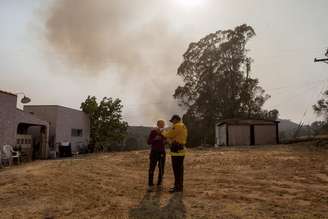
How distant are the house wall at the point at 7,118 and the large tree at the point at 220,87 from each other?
26.1 metres

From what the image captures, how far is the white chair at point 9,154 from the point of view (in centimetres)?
1701

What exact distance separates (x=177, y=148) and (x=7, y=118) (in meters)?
13.8

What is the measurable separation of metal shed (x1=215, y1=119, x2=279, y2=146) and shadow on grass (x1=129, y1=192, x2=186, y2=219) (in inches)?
922

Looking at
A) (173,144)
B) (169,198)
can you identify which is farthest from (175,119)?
(169,198)

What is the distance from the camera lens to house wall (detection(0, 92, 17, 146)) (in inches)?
670

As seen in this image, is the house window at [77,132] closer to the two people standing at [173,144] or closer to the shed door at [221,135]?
the shed door at [221,135]

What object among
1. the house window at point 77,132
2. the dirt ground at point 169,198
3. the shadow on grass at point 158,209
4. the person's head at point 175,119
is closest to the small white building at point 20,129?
the house window at point 77,132

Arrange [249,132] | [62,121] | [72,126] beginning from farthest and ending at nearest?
[72,126] → [249,132] → [62,121]

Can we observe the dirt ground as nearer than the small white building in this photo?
Yes

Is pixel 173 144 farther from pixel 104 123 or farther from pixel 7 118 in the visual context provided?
pixel 104 123

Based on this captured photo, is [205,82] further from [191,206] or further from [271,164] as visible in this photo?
[191,206]

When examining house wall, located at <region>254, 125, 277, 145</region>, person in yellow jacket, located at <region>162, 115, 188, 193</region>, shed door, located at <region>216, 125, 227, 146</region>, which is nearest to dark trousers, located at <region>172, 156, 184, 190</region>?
person in yellow jacket, located at <region>162, 115, 188, 193</region>

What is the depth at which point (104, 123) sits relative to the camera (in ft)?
118

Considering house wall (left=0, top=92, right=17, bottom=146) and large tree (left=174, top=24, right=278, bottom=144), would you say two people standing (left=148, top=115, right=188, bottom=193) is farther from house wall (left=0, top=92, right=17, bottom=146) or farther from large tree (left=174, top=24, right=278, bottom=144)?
large tree (left=174, top=24, right=278, bottom=144)
